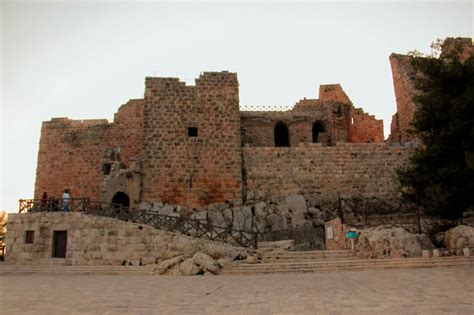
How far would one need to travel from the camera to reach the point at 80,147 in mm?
24438

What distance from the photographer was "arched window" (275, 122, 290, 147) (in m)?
26.1

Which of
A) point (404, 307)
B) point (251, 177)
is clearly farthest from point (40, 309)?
point (251, 177)

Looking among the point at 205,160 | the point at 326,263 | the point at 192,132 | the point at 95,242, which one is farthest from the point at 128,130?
the point at 326,263

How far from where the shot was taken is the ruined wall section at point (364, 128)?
26.9m

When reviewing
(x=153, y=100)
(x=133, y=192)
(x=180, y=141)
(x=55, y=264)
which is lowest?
(x=55, y=264)

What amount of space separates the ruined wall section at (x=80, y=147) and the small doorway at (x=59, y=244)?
7.00m

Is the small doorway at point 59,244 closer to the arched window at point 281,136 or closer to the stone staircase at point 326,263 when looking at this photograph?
the stone staircase at point 326,263

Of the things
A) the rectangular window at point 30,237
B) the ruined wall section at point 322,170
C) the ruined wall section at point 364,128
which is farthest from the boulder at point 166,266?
the ruined wall section at point 364,128

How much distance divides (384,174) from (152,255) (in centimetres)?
1289

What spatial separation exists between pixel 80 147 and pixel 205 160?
28.6ft

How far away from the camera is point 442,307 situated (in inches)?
212

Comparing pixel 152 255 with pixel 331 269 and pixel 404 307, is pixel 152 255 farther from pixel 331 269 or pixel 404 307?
pixel 404 307

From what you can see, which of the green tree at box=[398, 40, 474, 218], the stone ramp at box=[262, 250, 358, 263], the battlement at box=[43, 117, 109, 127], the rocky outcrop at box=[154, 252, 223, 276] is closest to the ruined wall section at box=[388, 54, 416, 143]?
the green tree at box=[398, 40, 474, 218]

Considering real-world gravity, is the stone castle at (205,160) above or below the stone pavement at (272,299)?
above
